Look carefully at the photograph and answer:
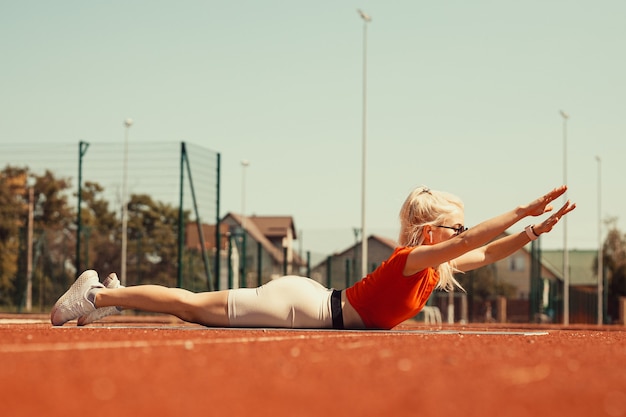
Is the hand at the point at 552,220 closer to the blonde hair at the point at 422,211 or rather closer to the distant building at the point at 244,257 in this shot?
the blonde hair at the point at 422,211

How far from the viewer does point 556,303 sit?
33219 millimetres

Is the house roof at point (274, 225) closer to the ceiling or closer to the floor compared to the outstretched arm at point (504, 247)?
closer to the ceiling

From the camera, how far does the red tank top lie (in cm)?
638

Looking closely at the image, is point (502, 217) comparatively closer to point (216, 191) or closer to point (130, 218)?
point (216, 191)

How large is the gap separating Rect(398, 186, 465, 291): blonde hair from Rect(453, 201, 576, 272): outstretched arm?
48cm

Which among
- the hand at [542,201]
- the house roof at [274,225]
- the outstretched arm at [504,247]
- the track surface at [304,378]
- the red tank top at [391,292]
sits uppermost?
the house roof at [274,225]

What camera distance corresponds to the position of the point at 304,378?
3246mm

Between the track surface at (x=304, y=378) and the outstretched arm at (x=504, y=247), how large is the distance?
1.65m

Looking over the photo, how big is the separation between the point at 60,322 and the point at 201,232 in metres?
11.1

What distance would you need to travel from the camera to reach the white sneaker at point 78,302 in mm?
6902

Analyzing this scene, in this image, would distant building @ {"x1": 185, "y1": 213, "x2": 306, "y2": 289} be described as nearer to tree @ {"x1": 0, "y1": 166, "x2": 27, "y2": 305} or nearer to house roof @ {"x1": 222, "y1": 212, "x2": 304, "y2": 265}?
tree @ {"x1": 0, "y1": 166, "x2": 27, "y2": 305}

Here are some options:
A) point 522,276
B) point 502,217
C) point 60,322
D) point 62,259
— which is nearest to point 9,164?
point 62,259

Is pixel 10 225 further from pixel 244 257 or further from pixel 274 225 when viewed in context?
pixel 274 225

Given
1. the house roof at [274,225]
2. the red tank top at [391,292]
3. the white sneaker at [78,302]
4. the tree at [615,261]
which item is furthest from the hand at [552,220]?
the house roof at [274,225]
